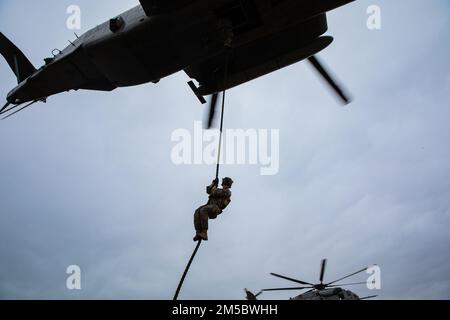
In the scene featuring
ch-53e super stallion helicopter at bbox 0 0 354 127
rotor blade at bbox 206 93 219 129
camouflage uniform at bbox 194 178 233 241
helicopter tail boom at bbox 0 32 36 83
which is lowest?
camouflage uniform at bbox 194 178 233 241

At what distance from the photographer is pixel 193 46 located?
7734mm

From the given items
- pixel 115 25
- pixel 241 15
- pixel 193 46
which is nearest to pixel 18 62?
pixel 115 25

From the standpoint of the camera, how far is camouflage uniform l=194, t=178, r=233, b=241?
4438 mm

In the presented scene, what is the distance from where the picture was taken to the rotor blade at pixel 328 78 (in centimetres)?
866

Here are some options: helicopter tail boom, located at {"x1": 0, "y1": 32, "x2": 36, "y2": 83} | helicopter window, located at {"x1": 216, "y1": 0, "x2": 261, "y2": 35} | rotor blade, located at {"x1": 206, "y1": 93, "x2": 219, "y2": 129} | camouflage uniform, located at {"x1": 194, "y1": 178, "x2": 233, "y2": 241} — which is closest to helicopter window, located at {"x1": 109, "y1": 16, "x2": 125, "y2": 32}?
helicopter window, located at {"x1": 216, "y1": 0, "x2": 261, "y2": 35}

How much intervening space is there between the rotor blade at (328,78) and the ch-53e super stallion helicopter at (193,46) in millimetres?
27

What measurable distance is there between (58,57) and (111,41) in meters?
2.48

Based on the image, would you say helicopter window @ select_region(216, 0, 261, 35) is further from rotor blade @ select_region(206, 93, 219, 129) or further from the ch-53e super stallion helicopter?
rotor blade @ select_region(206, 93, 219, 129)

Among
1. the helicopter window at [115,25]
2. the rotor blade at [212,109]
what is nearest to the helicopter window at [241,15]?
the rotor blade at [212,109]

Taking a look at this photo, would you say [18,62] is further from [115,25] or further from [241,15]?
[241,15]

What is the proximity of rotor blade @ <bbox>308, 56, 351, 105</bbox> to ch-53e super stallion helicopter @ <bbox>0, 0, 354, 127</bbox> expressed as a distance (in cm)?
3
